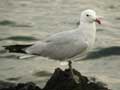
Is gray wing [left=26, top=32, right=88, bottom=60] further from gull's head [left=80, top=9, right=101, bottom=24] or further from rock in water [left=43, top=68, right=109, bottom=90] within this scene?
rock in water [left=43, top=68, right=109, bottom=90]

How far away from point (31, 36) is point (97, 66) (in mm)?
3706

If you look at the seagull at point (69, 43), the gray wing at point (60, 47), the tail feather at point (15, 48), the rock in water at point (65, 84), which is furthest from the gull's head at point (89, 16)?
the tail feather at point (15, 48)

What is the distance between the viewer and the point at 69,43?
12.6 metres

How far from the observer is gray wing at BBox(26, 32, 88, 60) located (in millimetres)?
12383

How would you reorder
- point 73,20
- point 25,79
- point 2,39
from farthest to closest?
point 73,20, point 2,39, point 25,79

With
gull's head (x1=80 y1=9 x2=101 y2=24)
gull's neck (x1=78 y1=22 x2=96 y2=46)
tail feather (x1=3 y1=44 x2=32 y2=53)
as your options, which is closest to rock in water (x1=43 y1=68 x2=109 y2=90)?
gull's neck (x1=78 y1=22 x2=96 y2=46)

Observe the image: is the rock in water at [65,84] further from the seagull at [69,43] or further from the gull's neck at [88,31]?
the gull's neck at [88,31]

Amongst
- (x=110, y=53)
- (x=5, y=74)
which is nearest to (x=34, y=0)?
(x=110, y=53)

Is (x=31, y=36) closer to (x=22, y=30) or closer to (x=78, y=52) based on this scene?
(x=22, y=30)

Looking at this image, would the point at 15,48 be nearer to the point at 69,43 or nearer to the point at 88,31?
the point at 69,43

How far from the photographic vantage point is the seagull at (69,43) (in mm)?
12328

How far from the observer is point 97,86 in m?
Answer: 11.6

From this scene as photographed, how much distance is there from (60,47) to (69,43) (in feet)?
0.81

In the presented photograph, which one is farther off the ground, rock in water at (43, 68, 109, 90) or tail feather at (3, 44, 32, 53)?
tail feather at (3, 44, 32, 53)
